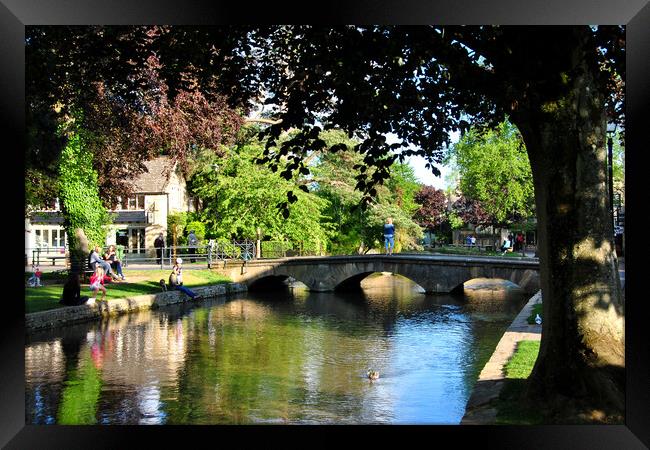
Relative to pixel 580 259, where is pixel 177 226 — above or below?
above

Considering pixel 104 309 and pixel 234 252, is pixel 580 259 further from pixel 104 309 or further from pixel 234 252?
pixel 234 252

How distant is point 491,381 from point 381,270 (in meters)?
19.2

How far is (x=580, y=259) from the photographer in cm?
630

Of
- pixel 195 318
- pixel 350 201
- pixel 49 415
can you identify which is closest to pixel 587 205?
pixel 49 415

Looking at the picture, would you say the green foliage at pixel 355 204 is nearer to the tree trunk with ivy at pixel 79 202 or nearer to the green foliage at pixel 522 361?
the tree trunk with ivy at pixel 79 202

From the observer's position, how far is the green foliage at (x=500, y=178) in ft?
107

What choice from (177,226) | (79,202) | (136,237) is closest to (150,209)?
(136,237)

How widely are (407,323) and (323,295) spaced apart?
9.03 meters

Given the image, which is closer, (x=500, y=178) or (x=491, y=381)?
(x=491, y=381)

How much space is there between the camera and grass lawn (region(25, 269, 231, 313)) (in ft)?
54.0

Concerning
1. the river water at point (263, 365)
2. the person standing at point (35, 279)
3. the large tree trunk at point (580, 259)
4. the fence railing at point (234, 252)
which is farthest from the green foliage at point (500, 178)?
the large tree trunk at point (580, 259)

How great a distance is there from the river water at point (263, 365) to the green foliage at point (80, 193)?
3.17 m
